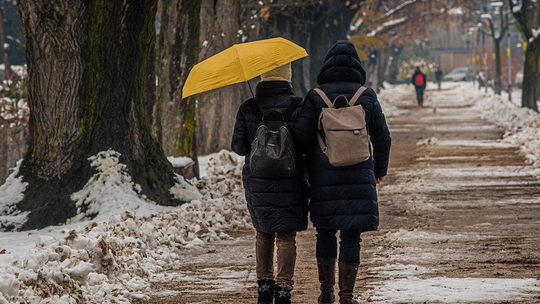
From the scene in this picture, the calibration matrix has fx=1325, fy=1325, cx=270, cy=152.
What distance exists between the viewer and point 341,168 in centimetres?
827

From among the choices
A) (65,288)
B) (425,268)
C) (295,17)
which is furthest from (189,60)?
(295,17)

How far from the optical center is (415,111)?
5534 centimetres

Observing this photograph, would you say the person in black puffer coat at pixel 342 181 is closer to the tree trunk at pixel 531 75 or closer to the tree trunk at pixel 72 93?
the tree trunk at pixel 72 93

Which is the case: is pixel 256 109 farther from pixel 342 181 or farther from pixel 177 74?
pixel 177 74

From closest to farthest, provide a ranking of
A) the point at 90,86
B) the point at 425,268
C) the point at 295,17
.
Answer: the point at 425,268, the point at 90,86, the point at 295,17

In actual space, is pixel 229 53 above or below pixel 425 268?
above

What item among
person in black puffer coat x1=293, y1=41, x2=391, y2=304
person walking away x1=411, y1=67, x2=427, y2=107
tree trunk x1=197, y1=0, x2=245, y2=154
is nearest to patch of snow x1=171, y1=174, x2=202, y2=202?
person in black puffer coat x1=293, y1=41, x2=391, y2=304

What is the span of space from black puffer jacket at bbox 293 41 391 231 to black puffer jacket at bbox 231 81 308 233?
0.30ft

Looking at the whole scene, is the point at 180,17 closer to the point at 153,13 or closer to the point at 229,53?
the point at 153,13

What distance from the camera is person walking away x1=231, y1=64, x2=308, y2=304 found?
8.31 m

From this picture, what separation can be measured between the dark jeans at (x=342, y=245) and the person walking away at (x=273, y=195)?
0.19 m

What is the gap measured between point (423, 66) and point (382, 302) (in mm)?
108984

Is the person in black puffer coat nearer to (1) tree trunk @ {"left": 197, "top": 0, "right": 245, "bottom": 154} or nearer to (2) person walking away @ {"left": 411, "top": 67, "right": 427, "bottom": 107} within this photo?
(1) tree trunk @ {"left": 197, "top": 0, "right": 245, "bottom": 154}

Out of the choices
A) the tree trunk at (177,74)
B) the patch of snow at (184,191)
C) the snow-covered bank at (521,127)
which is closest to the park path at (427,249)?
the patch of snow at (184,191)
